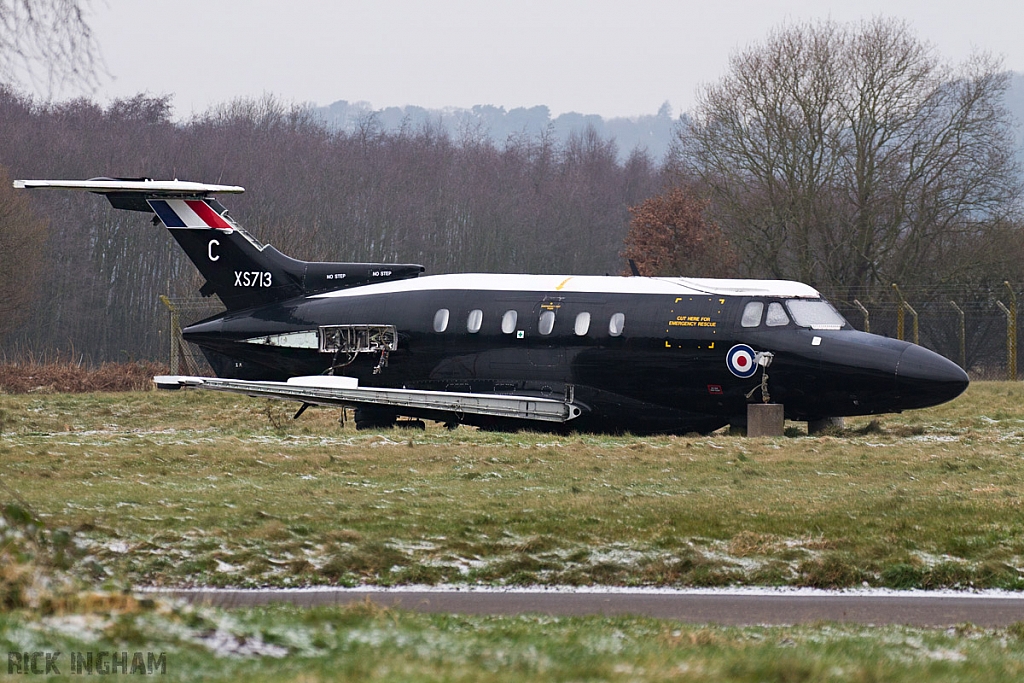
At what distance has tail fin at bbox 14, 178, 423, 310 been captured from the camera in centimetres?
2458

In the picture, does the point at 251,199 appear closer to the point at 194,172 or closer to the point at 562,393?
the point at 194,172

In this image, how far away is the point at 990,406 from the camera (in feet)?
85.4

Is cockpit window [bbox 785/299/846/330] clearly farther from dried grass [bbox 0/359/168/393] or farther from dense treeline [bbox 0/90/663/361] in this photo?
dense treeline [bbox 0/90/663/361]

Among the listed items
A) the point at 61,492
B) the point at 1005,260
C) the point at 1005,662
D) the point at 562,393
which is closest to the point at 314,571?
the point at 61,492

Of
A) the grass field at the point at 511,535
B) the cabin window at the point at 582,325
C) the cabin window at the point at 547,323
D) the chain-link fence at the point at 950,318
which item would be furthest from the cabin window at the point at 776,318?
the chain-link fence at the point at 950,318

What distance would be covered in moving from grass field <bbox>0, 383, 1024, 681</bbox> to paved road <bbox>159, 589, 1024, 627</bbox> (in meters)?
0.47

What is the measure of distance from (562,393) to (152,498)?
10.2 metres

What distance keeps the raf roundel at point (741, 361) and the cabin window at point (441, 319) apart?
525 centimetres

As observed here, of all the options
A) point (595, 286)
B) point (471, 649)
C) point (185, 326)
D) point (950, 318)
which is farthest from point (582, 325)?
point (950, 318)

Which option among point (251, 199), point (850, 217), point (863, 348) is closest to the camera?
point (863, 348)

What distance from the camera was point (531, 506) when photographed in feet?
45.0

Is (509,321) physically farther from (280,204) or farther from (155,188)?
(280,204)

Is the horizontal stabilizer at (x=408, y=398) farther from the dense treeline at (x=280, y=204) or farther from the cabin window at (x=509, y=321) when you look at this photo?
the dense treeline at (x=280, y=204)

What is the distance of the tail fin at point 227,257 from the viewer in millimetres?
24578
